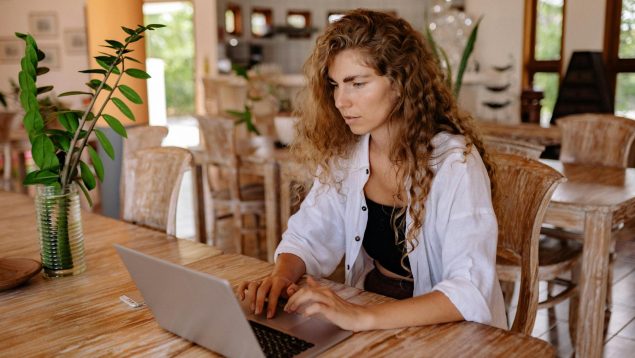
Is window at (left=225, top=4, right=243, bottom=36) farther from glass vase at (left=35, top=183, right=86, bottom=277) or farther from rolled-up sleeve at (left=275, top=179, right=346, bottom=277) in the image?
glass vase at (left=35, top=183, right=86, bottom=277)

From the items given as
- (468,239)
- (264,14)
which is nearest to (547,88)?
(264,14)

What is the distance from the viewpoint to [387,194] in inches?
66.1

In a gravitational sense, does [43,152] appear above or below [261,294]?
above

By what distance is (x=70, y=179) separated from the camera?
1.54 meters

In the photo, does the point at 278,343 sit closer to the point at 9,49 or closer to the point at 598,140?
the point at 598,140

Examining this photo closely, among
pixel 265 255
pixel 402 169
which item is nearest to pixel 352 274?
pixel 402 169

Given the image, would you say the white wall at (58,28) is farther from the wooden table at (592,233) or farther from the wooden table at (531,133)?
the wooden table at (592,233)

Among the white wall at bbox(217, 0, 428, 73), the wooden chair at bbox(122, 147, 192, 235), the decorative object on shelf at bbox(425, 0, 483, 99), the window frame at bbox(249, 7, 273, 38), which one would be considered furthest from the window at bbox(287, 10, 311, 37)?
the wooden chair at bbox(122, 147, 192, 235)

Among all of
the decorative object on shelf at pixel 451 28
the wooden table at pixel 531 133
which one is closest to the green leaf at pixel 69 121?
the wooden table at pixel 531 133

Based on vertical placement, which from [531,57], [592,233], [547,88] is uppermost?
[531,57]

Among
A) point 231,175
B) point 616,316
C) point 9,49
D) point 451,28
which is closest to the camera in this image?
point 616,316

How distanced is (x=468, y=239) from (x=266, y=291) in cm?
45

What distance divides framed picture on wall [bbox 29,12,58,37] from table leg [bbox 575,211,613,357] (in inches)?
294

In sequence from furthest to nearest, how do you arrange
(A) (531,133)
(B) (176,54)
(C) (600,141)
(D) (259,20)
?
1. (B) (176,54)
2. (D) (259,20)
3. (A) (531,133)
4. (C) (600,141)
